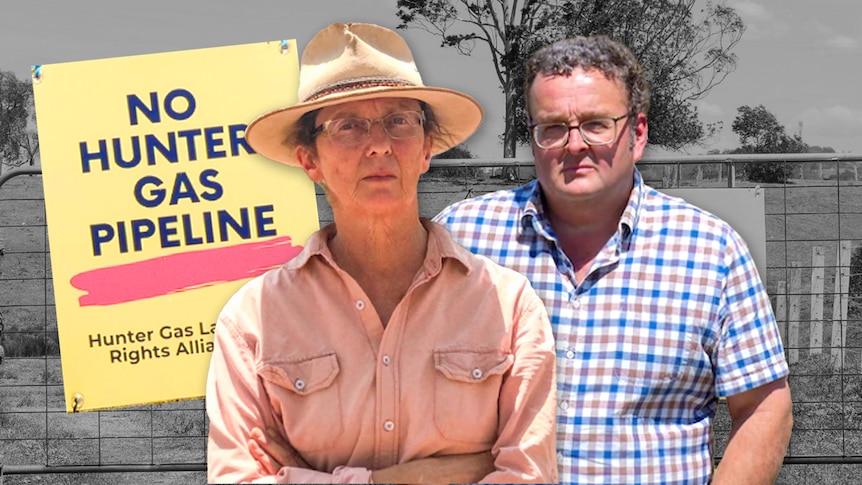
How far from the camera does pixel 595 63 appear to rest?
8.91 ft

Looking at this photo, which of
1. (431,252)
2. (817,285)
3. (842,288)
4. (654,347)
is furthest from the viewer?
(817,285)

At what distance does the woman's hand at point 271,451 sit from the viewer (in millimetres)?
1842

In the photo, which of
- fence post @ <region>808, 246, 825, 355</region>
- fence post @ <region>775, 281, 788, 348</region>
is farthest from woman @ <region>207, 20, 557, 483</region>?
fence post @ <region>808, 246, 825, 355</region>

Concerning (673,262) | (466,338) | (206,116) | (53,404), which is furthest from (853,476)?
(53,404)

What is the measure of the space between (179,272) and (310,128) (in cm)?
205

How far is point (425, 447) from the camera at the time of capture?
1.86 meters

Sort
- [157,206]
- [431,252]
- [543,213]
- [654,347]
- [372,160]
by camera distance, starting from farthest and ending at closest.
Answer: [157,206], [543,213], [654,347], [431,252], [372,160]

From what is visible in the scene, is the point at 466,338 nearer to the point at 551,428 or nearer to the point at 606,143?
the point at 551,428

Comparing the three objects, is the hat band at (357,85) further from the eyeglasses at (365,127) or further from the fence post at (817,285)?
the fence post at (817,285)

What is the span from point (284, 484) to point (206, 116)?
2144 mm

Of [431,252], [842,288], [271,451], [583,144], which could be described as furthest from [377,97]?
[842,288]

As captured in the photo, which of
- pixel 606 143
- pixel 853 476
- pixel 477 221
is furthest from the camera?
pixel 853 476

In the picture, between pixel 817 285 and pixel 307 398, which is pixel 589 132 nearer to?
pixel 307 398

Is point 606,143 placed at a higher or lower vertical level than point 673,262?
higher
